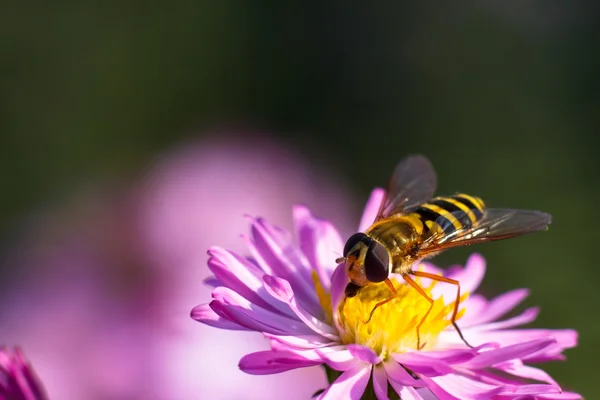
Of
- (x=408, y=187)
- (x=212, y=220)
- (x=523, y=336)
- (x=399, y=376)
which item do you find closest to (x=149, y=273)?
(x=212, y=220)

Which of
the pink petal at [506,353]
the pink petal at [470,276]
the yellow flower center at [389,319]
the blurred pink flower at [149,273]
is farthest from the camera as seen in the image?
the blurred pink flower at [149,273]

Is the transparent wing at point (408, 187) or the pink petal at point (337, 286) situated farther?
the transparent wing at point (408, 187)

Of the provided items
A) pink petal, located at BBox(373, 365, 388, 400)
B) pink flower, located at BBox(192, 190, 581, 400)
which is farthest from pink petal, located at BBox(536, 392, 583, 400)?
pink petal, located at BBox(373, 365, 388, 400)

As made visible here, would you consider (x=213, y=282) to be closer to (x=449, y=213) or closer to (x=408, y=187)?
(x=449, y=213)

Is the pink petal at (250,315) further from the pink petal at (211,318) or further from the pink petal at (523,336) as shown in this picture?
the pink petal at (523,336)

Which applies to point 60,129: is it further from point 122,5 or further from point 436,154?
point 436,154

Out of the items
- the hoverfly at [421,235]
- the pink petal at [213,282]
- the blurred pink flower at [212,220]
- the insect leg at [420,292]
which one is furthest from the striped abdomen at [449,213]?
the blurred pink flower at [212,220]

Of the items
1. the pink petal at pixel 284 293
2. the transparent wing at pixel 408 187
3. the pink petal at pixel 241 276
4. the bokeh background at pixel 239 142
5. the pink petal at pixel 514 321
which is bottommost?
the pink petal at pixel 284 293

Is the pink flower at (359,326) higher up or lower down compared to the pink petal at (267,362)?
higher up
